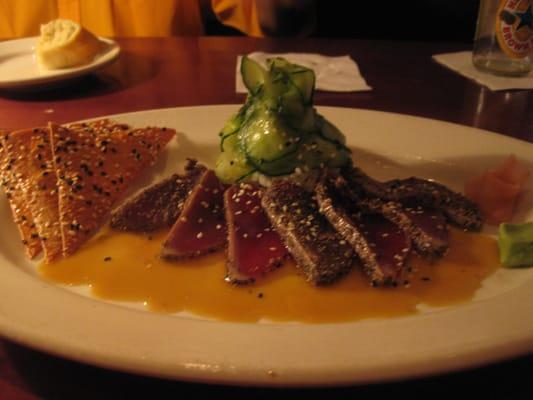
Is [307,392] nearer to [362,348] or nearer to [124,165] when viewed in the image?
[362,348]

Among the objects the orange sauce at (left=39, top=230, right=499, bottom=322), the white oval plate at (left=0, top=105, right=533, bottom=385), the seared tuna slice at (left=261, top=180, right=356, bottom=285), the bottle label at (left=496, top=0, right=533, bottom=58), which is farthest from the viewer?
the bottle label at (left=496, top=0, right=533, bottom=58)

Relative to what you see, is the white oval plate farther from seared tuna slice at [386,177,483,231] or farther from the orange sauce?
seared tuna slice at [386,177,483,231]

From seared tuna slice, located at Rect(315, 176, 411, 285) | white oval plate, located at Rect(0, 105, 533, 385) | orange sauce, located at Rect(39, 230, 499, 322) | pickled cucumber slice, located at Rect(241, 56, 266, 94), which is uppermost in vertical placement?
pickled cucumber slice, located at Rect(241, 56, 266, 94)

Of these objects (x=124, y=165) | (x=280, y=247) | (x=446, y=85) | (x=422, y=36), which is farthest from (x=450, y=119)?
(x=422, y=36)

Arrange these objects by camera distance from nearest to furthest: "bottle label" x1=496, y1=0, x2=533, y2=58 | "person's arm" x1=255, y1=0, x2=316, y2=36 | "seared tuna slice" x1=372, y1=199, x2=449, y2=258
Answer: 1. "seared tuna slice" x1=372, y1=199, x2=449, y2=258
2. "bottle label" x1=496, y1=0, x2=533, y2=58
3. "person's arm" x1=255, y1=0, x2=316, y2=36

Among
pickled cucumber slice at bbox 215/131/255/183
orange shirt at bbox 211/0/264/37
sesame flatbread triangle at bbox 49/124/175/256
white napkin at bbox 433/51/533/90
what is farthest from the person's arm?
pickled cucumber slice at bbox 215/131/255/183

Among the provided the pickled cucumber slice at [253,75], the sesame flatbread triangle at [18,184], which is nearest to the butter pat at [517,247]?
the pickled cucumber slice at [253,75]

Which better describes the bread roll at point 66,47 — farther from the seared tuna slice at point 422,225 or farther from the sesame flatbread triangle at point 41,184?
the seared tuna slice at point 422,225

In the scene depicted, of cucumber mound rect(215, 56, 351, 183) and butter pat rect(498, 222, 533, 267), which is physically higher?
cucumber mound rect(215, 56, 351, 183)
